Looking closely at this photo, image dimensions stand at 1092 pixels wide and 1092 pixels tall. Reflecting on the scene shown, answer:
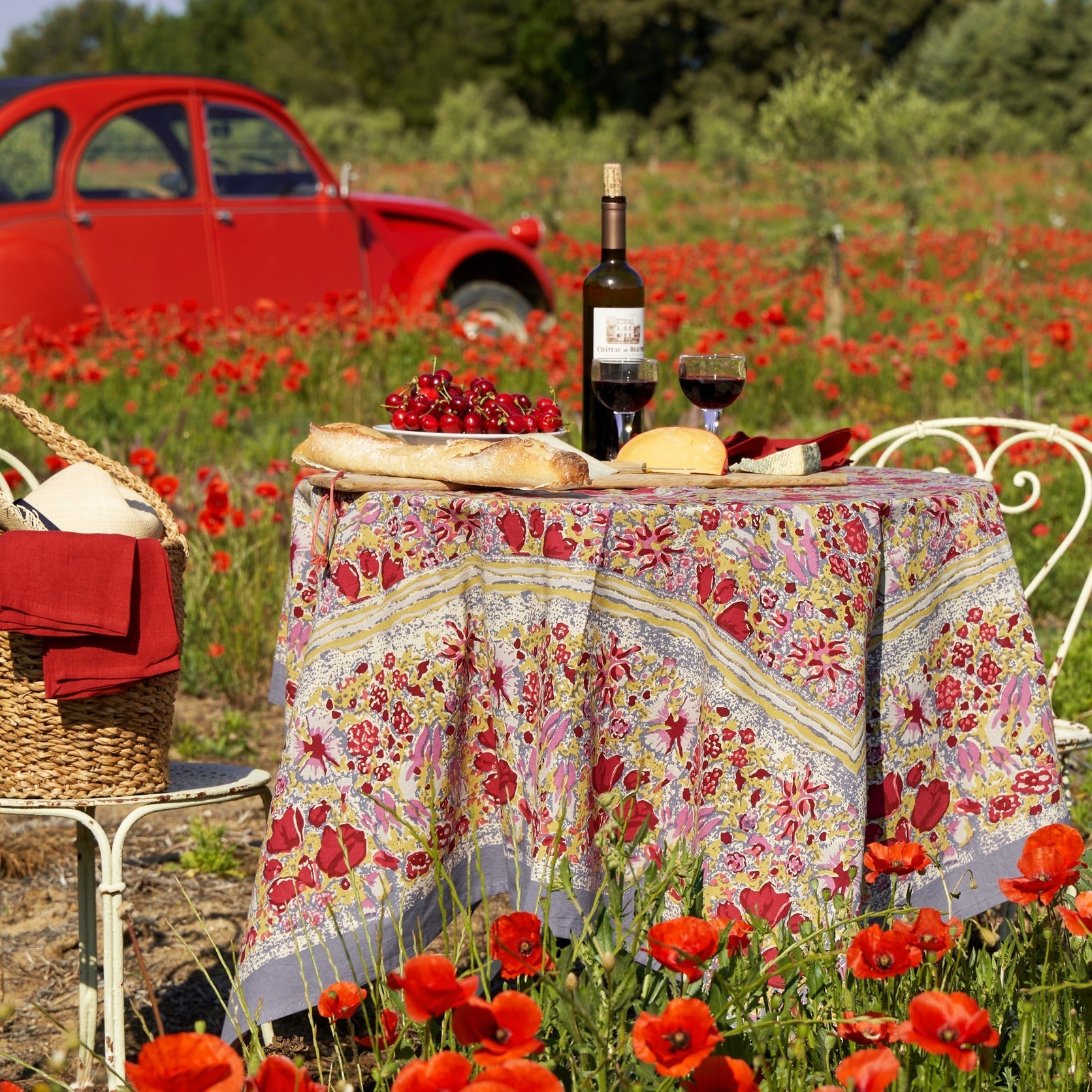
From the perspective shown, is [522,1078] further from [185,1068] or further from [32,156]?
[32,156]

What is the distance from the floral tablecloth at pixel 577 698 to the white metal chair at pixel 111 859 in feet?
0.66

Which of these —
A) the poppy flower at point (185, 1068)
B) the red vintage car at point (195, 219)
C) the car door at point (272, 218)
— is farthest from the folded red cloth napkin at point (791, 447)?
the car door at point (272, 218)

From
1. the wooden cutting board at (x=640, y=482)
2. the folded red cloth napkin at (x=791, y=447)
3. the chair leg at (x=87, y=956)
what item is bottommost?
the chair leg at (x=87, y=956)

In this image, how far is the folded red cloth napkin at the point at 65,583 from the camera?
217 cm

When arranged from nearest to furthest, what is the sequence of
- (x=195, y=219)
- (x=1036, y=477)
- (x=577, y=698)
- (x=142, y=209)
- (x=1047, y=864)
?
(x=1047, y=864) → (x=577, y=698) → (x=1036, y=477) → (x=142, y=209) → (x=195, y=219)

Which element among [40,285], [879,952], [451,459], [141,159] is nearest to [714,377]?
[451,459]

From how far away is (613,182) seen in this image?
8.82 feet

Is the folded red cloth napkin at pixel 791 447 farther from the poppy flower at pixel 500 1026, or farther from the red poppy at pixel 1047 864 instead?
the poppy flower at pixel 500 1026

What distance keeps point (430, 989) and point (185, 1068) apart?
0.21 meters

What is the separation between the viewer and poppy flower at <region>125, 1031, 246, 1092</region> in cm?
107

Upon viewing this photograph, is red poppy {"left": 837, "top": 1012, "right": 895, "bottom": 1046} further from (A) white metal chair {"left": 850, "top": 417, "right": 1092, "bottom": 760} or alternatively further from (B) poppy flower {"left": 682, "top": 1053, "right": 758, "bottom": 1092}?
(A) white metal chair {"left": 850, "top": 417, "right": 1092, "bottom": 760}

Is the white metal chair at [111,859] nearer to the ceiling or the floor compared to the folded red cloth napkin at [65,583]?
nearer to the floor

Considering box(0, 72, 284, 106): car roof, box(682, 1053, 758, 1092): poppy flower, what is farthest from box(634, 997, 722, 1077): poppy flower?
box(0, 72, 284, 106): car roof

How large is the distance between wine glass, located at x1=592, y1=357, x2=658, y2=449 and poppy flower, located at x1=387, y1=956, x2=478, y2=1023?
1.44 metres
